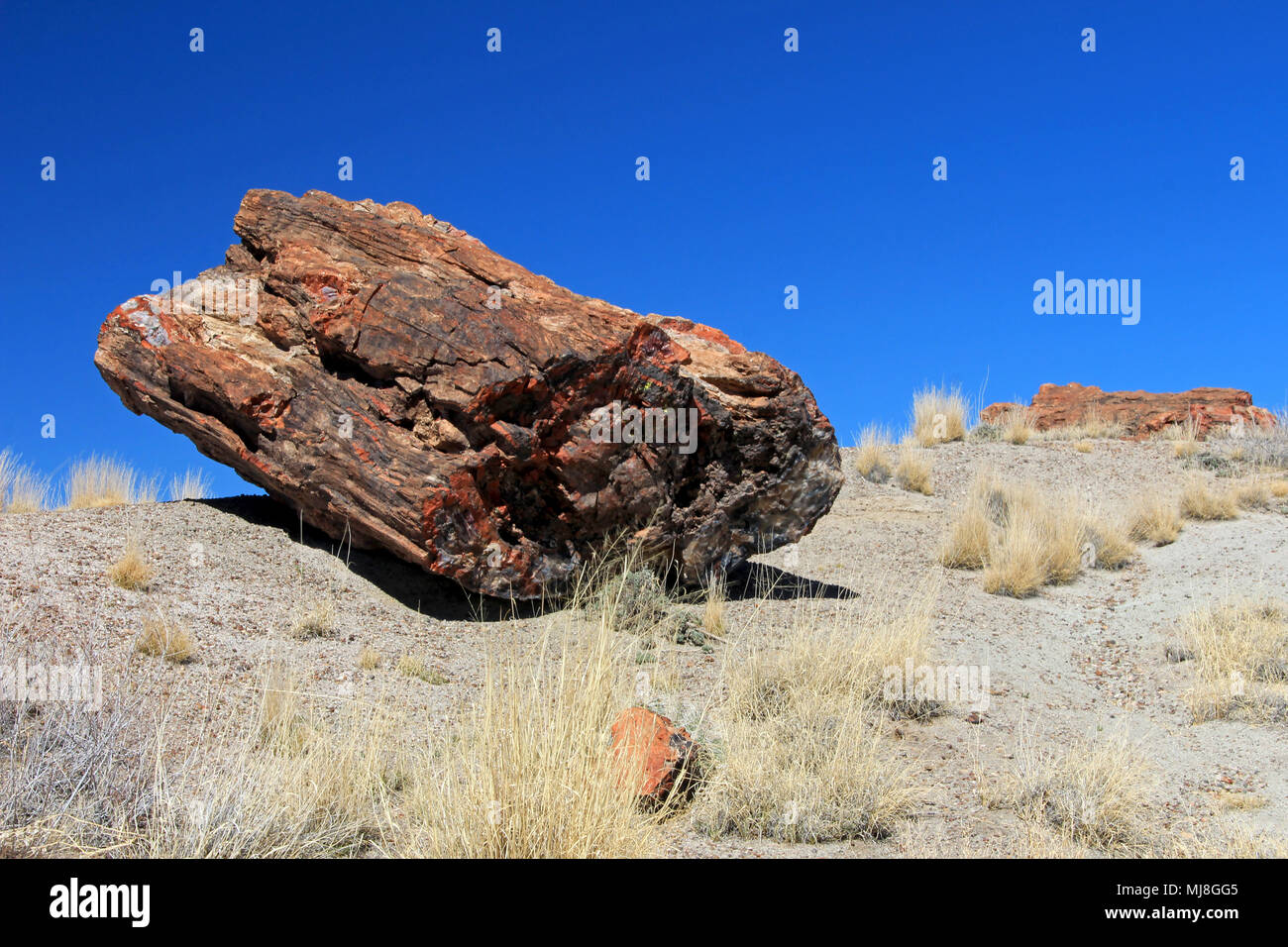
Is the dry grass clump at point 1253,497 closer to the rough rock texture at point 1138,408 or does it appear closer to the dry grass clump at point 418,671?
the rough rock texture at point 1138,408

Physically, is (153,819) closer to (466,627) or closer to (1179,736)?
(466,627)

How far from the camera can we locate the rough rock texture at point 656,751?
14.2 ft

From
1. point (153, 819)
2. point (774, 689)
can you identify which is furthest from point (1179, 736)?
point (153, 819)

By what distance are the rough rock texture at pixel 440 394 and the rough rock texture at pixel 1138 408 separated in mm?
14873

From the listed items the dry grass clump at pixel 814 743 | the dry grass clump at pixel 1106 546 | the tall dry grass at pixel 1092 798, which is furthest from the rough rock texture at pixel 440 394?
the dry grass clump at pixel 1106 546

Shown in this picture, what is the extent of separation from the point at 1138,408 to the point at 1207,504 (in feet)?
29.9

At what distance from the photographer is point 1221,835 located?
4426 mm

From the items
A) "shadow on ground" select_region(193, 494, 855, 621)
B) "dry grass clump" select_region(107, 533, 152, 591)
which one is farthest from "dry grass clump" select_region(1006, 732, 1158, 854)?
"dry grass clump" select_region(107, 533, 152, 591)

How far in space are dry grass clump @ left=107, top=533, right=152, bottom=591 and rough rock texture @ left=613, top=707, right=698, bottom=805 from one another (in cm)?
403

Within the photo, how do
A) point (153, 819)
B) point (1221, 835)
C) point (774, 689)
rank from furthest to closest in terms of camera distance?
point (774, 689) → point (1221, 835) → point (153, 819)

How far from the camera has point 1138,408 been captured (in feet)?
67.9

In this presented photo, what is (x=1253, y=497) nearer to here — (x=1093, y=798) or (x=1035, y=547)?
(x=1035, y=547)
